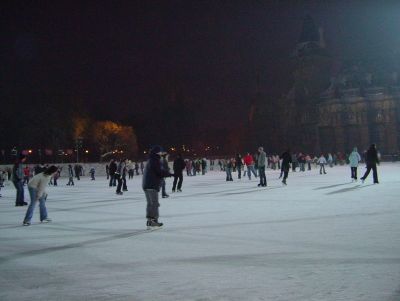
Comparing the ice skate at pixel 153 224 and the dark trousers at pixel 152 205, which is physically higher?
the dark trousers at pixel 152 205

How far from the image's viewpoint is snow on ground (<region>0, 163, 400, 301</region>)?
4461mm

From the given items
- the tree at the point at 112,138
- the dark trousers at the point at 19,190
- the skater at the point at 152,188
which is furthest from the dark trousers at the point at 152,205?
the tree at the point at 112,138

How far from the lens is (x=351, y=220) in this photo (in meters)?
9.00

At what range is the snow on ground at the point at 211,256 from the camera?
4461 mm

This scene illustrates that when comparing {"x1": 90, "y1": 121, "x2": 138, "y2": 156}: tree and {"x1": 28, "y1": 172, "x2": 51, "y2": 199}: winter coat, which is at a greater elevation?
{"x1": 90, "y1": 121, "x2": 138, "y2": 156}: tree

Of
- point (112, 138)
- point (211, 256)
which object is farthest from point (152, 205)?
point (112, 138)

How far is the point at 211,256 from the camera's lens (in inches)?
240

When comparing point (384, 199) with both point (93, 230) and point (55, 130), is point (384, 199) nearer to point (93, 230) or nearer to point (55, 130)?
point (93, 230)

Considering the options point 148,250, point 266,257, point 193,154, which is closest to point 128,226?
point 148,250

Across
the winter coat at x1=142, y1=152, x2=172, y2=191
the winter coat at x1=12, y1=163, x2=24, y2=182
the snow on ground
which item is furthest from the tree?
the winter coat at x1=142, y1=152, x2=172, y2=191

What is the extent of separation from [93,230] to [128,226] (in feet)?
2.40

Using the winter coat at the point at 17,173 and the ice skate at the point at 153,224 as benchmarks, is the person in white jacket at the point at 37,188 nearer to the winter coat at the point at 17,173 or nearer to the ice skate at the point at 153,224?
the ice skate at the point at 153,224

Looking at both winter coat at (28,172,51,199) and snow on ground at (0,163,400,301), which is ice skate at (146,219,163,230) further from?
winter coat at (28,172,51,199)

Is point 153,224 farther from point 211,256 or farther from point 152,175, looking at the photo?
point 211,256
